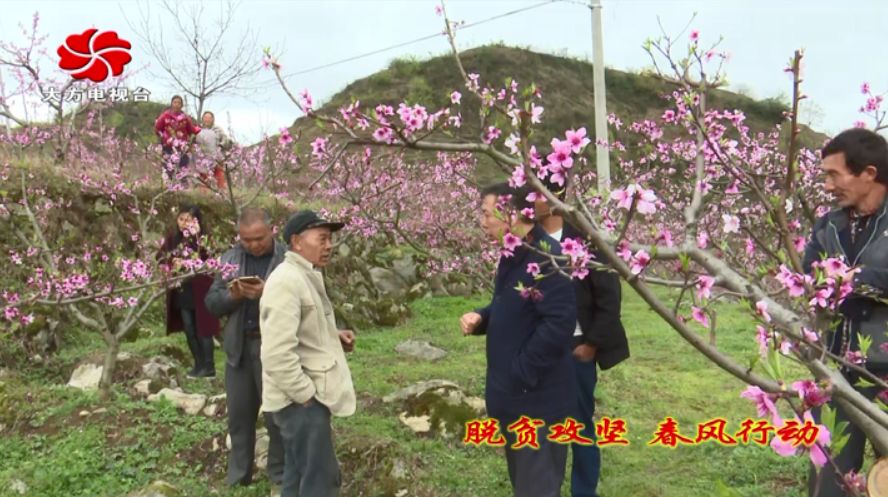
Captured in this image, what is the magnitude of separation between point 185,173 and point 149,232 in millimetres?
1826

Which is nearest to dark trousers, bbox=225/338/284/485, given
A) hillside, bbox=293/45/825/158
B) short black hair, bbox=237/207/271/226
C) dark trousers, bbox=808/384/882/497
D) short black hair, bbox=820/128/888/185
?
short black hair, bbox=237/207/271/226

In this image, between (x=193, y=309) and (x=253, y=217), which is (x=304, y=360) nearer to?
(x=253, y=217)

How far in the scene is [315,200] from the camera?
13.4 m

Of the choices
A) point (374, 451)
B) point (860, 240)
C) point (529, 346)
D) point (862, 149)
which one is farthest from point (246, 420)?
point (862, 149)

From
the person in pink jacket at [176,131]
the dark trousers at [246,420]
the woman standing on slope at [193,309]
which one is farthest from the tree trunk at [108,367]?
the person in pink jacket at [176,131]

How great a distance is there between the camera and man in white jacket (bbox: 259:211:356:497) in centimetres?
293

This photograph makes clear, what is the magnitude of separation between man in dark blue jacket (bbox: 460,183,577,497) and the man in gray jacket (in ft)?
5.26

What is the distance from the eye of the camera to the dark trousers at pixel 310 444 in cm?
307

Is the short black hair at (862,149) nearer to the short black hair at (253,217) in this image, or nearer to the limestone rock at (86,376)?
the short black hair at (253,217)

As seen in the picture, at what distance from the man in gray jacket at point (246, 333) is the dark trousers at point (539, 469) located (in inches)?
66.6

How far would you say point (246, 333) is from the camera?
381 cm

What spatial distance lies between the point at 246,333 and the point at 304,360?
2.93ft

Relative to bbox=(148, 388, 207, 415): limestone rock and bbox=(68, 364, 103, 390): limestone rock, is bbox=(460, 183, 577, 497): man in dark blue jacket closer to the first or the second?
bbox=(148, 388, 207, 415): limestone rock

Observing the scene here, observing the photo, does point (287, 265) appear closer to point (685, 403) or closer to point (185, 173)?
point (685, 403)
